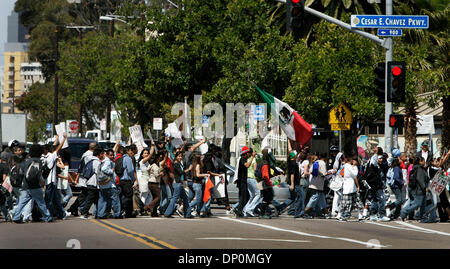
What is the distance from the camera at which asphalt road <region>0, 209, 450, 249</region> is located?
14.3 m

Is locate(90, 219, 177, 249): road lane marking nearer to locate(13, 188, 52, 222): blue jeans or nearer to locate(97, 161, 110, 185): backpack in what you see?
locate(97, 161, 110, 185): backpack

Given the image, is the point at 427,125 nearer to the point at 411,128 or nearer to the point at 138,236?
the point at 411,128

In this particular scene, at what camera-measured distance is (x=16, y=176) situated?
18.9 m

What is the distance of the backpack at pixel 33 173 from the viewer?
18.5 m

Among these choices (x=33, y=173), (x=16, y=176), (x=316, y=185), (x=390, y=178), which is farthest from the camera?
(x=390, y=178)

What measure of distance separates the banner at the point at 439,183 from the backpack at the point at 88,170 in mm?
8072

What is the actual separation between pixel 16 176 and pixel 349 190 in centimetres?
775

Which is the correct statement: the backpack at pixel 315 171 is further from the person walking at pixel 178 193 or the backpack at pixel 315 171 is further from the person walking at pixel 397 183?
the person walking at pixel 178 193

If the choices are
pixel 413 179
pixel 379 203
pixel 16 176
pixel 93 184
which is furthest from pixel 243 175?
pixel 16 176

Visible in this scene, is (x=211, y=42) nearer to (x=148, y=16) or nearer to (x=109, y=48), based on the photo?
(x=148, y=16)

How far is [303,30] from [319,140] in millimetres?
Result: 5950

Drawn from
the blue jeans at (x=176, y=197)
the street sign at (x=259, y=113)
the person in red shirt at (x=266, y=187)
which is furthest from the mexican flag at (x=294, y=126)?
the blue jeans at (x=176, y=197)

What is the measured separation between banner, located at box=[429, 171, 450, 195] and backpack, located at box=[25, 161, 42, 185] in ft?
30.3

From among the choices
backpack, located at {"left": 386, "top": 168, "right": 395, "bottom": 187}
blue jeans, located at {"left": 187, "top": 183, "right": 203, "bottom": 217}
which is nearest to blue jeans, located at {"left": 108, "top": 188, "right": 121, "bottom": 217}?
blue jeans, located at {"left": 187, "top": 183, "right": 203, "bottom": 217}
